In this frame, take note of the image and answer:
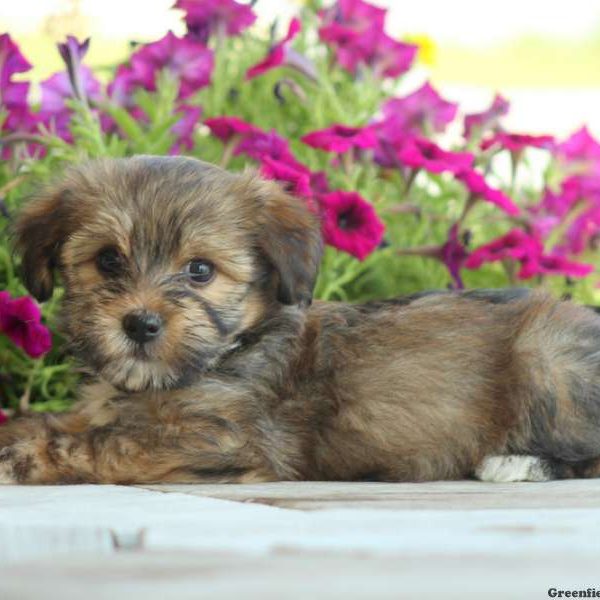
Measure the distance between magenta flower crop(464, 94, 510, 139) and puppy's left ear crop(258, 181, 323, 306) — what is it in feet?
8.17

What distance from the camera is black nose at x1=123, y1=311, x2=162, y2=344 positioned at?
12.9 feet

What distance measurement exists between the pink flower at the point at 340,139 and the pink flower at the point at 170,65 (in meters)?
0.66

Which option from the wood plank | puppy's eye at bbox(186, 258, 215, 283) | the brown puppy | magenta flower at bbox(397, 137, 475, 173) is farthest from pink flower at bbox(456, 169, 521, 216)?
puppy's eye at bbox(186, 258, 215, 283)

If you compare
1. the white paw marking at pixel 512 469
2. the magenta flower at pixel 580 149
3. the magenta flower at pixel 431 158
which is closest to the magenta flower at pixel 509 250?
the magenta flower at pixel 431 158

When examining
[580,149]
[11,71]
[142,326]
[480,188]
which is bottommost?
[580,149]

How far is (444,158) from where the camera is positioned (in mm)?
5930

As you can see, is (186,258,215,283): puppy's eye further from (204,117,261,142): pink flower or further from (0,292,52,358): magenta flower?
(204,117,261,142): pink flower

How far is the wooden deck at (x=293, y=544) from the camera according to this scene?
211cm

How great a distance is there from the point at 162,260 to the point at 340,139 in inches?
70.4

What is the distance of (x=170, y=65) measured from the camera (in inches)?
235

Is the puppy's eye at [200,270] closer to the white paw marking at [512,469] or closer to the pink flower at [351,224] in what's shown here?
the white paw marking at [512,469]

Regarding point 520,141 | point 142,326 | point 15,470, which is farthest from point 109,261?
point 520,141

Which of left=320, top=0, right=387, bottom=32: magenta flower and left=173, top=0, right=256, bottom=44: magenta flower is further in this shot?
left=320, top=0, right=387, bottom=32: magenta flower

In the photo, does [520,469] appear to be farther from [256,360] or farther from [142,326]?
Answer: [142,326]
